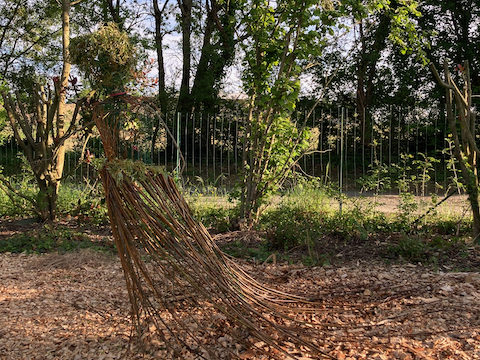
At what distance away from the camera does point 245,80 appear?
545cm

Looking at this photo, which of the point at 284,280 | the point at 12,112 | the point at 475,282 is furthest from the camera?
the point at 12,112

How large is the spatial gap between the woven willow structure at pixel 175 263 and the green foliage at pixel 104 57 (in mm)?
3689

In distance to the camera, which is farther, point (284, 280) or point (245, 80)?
point (245, 80)

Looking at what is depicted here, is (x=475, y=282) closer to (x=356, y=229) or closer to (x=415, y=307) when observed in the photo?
(x=415, y=307)

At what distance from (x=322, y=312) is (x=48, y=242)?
136 inches

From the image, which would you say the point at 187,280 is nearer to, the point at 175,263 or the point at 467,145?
the point at 175,263

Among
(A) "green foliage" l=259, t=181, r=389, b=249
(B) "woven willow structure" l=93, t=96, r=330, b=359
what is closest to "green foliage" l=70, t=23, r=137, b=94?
(A) "green foliage" l=259, t=181, r=389, b=249

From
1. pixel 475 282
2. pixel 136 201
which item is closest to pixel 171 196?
pixel 136 201

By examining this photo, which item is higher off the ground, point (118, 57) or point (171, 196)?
point (118, 57)

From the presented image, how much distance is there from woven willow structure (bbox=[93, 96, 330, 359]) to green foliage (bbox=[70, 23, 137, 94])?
369 centimetres

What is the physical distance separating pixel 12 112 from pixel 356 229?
4.77 metres

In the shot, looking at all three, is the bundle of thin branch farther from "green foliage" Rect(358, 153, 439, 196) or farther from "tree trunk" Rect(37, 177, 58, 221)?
"tree trunk" Rect(37, 177, 58, 221)

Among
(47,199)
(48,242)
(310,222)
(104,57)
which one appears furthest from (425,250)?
(47,199)

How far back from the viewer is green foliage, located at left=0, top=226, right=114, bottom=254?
468 cm
